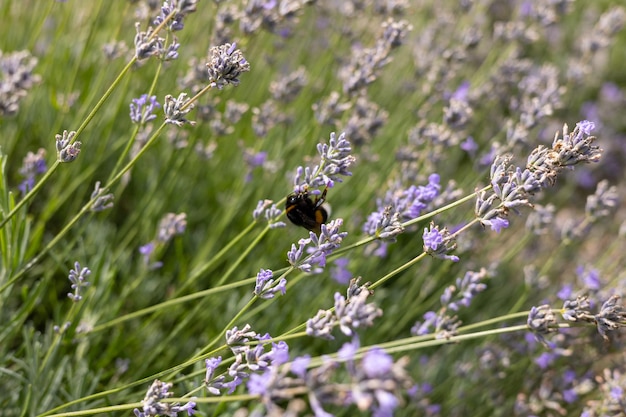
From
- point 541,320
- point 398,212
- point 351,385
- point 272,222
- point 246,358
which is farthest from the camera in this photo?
point 272,222

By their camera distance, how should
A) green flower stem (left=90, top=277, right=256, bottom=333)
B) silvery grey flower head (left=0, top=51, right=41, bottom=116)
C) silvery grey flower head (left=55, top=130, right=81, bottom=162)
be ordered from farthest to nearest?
1. silvery grey flower head (left=0, top=51, right=41, bottom=116)
2. green flower stem (left=90, top=277, right=256, bottom=333)
3. silvery grey flower head (left=55, top=130, right=81, bottom=162)

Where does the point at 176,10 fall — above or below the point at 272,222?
above

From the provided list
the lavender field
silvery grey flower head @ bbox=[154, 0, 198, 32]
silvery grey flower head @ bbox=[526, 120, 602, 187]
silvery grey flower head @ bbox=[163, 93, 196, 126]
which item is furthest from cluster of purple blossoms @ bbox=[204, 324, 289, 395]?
silvery grey flower head @ bbox=[154, 0, 198, 32]

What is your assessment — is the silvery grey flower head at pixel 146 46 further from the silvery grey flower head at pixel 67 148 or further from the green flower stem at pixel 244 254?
the green flower stem at pixel 244 254

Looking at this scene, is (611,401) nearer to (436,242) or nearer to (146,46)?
(436,242)

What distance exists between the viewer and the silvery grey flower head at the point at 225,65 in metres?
1.50

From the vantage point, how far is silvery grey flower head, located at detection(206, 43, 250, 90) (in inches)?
58.9

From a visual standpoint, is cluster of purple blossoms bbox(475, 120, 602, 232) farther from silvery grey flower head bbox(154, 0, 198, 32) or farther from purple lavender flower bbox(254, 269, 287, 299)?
silvery grey flower head bbox(154, 0, 198, 32)

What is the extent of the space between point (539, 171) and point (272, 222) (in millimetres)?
790

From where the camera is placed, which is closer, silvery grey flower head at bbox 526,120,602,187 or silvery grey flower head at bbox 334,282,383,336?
silvery grey flower head at bbox 334,282,383,336

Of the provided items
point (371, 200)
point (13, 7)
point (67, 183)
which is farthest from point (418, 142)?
point (13, 7)

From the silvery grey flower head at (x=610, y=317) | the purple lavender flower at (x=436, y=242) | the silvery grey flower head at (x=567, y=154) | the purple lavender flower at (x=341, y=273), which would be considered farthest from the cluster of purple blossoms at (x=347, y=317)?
the purple lavender flower at (x=341, y=273)

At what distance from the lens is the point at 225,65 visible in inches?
59.0

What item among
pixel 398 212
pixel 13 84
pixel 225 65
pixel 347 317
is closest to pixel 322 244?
pixel 398 212
